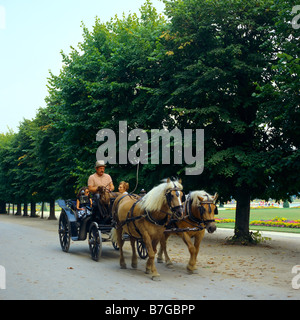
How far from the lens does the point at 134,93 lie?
19969 mm

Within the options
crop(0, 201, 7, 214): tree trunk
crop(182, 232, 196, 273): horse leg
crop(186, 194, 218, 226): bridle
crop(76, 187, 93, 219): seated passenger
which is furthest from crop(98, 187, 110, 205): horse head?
crop(0, 201, 7, 214): tree trunk

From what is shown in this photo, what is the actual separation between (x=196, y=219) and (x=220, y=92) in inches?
297

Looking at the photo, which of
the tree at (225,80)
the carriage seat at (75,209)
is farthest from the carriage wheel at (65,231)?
the tree at (225,80)

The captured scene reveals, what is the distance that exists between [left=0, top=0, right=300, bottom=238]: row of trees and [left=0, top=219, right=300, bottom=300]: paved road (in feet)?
19.4

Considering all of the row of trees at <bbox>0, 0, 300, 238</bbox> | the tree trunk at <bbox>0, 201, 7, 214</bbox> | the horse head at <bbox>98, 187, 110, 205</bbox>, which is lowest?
the tree trunk at <bbox>0, 201, 7, 214</bbox>

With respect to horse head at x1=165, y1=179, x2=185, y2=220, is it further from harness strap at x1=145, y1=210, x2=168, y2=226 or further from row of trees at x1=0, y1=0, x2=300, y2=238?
row of trees at x1=0, y1=0, x2=300, y2=238

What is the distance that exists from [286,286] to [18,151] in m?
42.4

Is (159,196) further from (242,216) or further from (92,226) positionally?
(242,216)

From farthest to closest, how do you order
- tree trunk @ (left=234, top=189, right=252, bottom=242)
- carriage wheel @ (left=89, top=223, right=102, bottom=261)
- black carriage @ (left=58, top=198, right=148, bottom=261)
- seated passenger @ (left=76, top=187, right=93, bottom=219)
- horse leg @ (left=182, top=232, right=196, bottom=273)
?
tree trunk @ (left=234, top=189, right=252, bottom=242) → seated passenger @ (left=76, top=187, right=93, bottom=219) → black carriage @ (left=58, top=198, right=148, bottom=261) → carriage wheel @ (left=89, top=223, right=102, bottom=261) → horse leg @ (left=182, top=232, right=196, bottom=273)

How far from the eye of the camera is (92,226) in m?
11.7

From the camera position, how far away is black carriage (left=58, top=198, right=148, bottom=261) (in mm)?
11484

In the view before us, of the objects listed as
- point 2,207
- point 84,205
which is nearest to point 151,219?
point 84,205
